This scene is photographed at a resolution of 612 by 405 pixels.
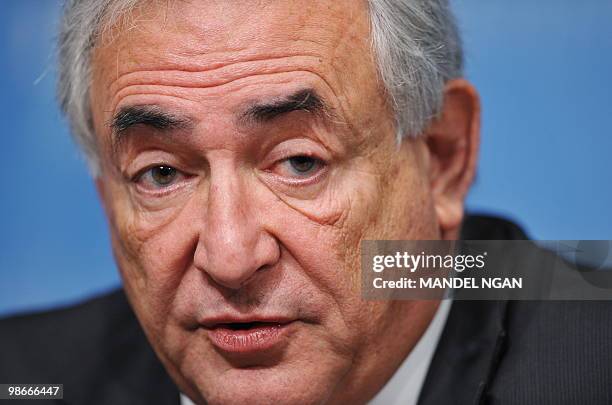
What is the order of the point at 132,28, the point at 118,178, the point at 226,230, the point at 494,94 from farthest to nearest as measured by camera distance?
the point at 494,94 < the point at 118,178 < the point at 132,28 < the point at 226,230

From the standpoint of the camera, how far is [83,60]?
2.40 m

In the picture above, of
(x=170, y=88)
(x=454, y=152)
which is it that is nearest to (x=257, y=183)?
(x=170, y=88)

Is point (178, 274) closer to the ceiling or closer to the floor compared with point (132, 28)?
Answer: closer to the floor

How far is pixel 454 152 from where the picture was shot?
8.30 feet

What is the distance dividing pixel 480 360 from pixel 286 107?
87 cm

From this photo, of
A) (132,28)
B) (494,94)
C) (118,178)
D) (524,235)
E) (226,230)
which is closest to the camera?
(226,230)

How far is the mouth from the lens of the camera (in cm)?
216

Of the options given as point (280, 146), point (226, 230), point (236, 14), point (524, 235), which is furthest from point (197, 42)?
point (524, 235)

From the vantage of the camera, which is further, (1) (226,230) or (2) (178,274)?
(2) (178,274)

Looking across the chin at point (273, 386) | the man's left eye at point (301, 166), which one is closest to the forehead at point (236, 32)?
the man's left eye at point (301, 166)

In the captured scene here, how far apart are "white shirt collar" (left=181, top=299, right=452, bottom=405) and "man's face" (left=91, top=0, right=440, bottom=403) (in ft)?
0.54

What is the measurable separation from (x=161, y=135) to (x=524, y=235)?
3.83 feet

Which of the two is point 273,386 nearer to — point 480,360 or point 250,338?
point 250,338

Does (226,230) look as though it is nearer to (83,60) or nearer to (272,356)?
(272,356)
